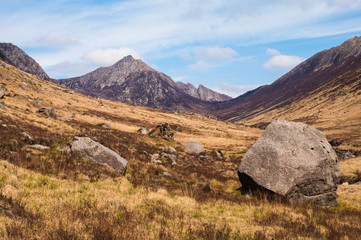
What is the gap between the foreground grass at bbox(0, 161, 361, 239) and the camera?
5461 millimetres

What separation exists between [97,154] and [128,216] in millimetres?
9652

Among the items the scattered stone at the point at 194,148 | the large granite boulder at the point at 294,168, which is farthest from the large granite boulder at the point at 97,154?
the scattered stone at the point at 194,148

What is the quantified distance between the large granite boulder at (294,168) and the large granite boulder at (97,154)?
340 inches

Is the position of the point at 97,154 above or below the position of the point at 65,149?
below

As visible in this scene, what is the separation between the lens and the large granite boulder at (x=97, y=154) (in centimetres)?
1559

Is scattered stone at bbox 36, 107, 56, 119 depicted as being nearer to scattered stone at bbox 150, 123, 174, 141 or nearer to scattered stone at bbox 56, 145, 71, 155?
scattered stone at bbox 150, 123, 174, 141

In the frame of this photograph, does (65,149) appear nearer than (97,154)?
Yes

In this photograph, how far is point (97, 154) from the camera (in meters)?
15.7

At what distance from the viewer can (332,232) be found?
7.94 meters

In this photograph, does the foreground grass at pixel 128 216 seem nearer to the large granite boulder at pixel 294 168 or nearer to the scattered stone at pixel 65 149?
the large granite boulder at pixel 294 168

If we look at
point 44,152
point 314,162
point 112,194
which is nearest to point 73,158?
point 44,152

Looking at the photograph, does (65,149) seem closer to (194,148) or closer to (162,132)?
(194,148)

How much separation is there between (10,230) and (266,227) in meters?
7.59

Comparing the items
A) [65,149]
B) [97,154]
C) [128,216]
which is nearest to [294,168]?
[128,216]
